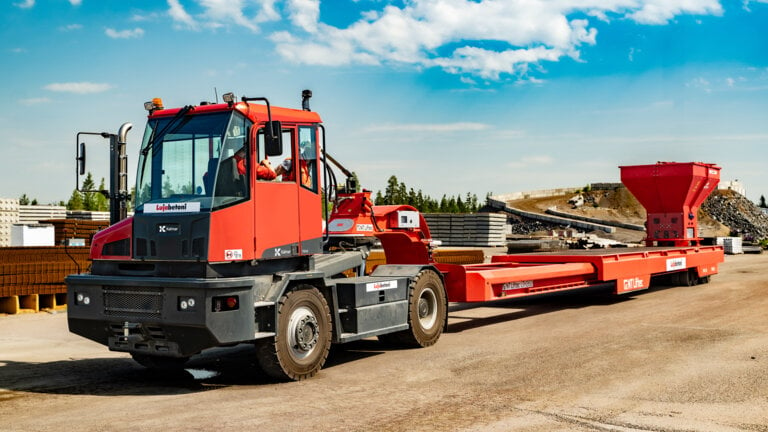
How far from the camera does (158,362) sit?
8875mm

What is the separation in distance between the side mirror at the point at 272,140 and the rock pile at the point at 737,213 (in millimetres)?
71718

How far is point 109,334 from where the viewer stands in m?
7.84

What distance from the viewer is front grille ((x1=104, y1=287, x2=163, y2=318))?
7.44 metres

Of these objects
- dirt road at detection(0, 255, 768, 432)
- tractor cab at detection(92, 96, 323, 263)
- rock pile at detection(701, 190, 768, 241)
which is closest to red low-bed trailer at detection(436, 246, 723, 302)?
dirt road at detection(0, 255, 768, 432)

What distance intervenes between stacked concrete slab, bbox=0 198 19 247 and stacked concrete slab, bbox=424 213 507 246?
878 inches

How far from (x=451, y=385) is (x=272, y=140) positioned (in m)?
3.16

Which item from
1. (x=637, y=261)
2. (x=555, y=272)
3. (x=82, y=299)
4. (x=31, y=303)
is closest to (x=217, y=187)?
(x=82, y=299)

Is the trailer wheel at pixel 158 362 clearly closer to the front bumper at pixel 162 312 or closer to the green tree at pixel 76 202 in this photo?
the front bumper at pixel 162 312

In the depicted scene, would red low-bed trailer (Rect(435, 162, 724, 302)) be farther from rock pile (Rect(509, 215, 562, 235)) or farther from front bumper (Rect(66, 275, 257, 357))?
rock pile (Rect(509, 215, 562, 235))

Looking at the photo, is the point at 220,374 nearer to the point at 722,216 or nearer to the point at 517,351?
the point at 517,351

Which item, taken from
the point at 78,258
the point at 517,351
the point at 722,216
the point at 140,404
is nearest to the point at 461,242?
the point at 78,258

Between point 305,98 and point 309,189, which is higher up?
point 305,98

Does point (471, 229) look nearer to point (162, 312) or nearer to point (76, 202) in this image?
point (162, 312)

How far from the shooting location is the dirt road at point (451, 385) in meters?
6.24
